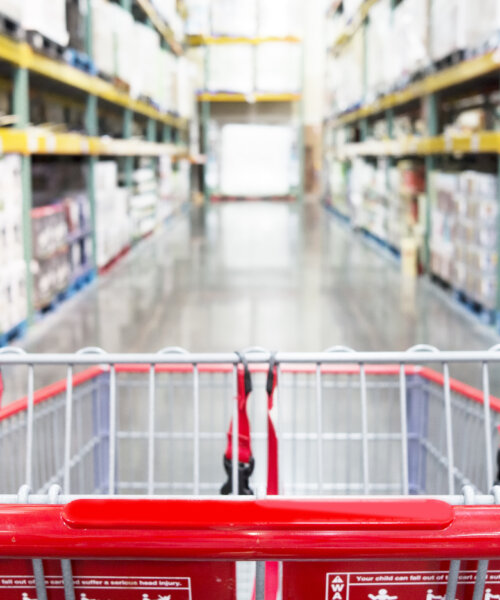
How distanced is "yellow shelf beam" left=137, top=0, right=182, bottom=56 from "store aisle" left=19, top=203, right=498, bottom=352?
318cm

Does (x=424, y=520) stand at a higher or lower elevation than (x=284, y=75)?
lower

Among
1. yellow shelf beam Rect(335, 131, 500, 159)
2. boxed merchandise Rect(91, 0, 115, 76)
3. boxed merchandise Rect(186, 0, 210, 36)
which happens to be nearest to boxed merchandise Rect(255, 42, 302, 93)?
boxed merchandise Rect(186, 0, 210, 36)

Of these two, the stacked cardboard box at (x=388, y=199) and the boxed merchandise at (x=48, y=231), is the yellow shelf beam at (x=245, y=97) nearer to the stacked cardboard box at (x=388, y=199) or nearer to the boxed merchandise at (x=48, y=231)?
the stacked cardboard box at (x=388, y=199)

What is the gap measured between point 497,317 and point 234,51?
14.7 m

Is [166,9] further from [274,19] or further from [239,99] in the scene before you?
[239,99]

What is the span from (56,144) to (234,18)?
13211 millimetres

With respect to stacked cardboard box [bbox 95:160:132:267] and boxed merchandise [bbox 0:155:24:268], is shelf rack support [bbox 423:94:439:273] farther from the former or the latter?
boxed merchandise [bbox 0:155:24:268]

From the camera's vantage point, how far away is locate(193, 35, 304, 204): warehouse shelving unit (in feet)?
63.3

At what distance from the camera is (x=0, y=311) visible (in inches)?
215

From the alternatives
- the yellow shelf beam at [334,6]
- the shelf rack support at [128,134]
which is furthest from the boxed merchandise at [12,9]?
the yellow shelf beam at [334,6]

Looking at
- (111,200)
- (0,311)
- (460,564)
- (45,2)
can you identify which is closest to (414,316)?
(0,311)

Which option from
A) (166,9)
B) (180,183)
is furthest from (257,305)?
(180,183)

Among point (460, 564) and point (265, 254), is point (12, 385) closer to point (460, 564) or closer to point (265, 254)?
point (460, 564)

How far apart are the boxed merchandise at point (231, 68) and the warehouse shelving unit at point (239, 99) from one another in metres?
0.12
